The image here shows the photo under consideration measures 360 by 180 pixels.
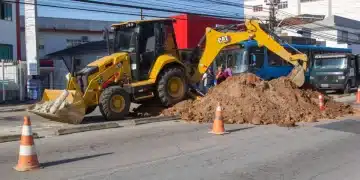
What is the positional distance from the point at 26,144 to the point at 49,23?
137ft

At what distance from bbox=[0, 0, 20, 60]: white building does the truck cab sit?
19020 mm

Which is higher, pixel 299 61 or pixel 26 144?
pixel 299 61

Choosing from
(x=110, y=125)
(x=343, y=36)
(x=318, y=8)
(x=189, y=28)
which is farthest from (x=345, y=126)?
(x=318, y=8)

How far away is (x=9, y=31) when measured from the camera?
2873cm

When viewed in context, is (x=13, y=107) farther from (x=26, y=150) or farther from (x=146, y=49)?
(x=26, y=150)

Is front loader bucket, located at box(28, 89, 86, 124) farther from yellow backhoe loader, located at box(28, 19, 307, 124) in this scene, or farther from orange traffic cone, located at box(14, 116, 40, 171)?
orange traffic cone, located at box(14, 116, 40, 171)

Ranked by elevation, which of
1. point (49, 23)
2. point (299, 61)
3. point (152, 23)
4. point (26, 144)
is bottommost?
point (26, 144)

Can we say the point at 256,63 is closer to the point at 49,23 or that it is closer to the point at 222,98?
the point at 222,98

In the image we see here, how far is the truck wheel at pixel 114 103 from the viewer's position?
1355 cm

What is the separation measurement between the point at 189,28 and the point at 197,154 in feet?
88.9

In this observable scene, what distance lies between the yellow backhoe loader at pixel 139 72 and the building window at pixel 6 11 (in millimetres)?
16260

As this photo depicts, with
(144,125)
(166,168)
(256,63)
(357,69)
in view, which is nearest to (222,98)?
(144,125)

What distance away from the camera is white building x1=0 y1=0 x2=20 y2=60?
28.3 metres

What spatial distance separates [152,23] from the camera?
14.6 metres
